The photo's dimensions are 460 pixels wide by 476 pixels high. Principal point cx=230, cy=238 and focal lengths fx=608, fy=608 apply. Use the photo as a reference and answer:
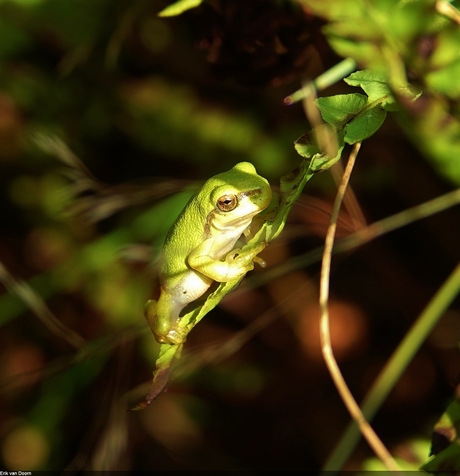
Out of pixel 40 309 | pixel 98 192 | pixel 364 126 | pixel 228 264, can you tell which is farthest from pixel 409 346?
pixel 98 192

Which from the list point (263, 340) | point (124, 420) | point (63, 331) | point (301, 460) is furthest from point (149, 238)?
point (301, 460)

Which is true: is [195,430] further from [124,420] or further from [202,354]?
[202,354]

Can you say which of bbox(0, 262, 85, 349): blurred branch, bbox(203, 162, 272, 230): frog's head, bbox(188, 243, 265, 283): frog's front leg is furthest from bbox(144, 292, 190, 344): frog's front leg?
bbox(0, 262, 85, 349): blurred branch

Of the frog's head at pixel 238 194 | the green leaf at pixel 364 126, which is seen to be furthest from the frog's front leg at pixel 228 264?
the green leaf at pixel 364 126

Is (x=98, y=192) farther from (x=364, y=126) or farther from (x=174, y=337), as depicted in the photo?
(x=364, y=126)

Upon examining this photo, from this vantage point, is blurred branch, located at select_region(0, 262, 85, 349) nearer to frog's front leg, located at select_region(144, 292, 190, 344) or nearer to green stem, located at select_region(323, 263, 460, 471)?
frog's front leg, located at select_region(144, 292, 190, 344)

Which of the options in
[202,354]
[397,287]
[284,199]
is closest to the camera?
[284,199]

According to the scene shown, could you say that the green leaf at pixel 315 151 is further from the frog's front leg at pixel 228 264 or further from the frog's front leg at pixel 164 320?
the frog's front leg at pixel 164 320

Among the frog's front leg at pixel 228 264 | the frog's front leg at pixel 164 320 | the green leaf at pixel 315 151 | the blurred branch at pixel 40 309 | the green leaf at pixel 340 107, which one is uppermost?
the green leaf at pixel 340 107
